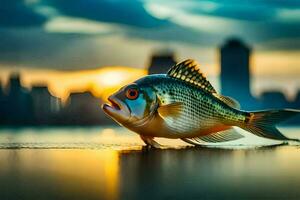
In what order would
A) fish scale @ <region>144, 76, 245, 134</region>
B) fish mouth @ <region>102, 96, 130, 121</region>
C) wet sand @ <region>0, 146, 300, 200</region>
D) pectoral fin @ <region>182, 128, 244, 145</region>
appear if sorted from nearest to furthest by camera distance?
wet sand @ <region>0, 146, 300, 200</region> → fish mouth @ <region>102, 96, 130, 121</region> → fish scale @ <region>144, 76, 245, 134</region> → pectoral fin @ <region>182, 128, 244, 145</region>

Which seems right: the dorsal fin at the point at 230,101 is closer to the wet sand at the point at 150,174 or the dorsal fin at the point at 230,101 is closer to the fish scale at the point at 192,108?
the fish scale at the point at 192,108

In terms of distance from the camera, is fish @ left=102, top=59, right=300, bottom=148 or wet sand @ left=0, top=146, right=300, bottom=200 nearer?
wet sand @ left=0, top=146, right=300, bottom=200

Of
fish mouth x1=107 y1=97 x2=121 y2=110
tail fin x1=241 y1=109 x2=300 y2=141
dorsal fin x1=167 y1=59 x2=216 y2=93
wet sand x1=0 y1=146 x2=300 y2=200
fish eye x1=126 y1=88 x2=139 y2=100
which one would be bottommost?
wet sand x1=0 y1=146 x2=300 y2=200

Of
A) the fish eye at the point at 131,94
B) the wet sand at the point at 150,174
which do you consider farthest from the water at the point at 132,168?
the fish eye at the point at 131,94

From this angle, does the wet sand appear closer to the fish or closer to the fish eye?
the fish

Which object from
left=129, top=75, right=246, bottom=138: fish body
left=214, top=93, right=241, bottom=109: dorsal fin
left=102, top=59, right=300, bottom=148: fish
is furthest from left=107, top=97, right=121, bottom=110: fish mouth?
left=214, top=93, right=241, bottom=109: dorsal fin

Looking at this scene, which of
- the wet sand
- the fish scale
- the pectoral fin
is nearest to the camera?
the wet sand

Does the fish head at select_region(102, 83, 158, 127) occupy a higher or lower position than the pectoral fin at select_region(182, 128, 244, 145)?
higher

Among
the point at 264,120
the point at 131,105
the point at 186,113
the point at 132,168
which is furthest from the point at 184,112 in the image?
the point at 132,168
